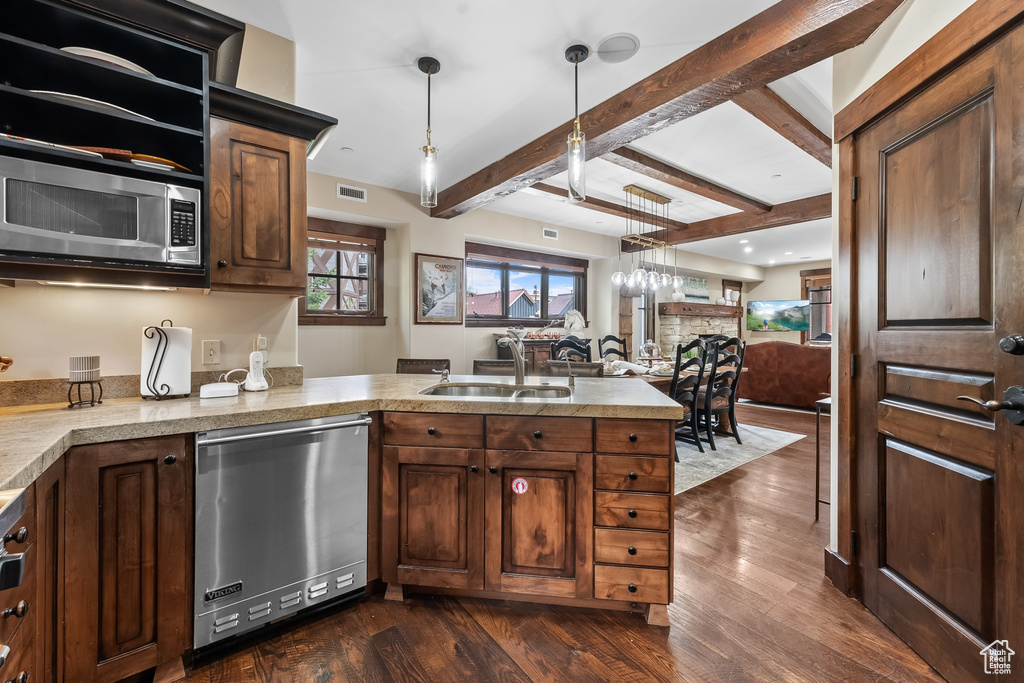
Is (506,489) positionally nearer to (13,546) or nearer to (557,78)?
(13,546)

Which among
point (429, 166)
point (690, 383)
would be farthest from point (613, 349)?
point (429, 166)

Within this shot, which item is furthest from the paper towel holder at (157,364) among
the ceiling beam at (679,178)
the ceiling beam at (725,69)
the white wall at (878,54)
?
the ceiling beam at (679,178)

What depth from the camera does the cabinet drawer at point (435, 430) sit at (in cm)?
178

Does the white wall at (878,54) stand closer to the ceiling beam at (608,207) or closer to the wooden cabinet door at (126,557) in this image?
the ceiling beam at (608,207)

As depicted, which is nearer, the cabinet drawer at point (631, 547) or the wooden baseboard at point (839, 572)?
the cabinet drawer at point (631, 547)

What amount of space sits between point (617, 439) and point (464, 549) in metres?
0.79

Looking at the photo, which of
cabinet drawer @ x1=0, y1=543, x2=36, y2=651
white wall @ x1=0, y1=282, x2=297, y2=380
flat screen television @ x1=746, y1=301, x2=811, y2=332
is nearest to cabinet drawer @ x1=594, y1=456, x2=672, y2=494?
cabinet drawer @ x1=0, y1=543, x2=36, y2=651

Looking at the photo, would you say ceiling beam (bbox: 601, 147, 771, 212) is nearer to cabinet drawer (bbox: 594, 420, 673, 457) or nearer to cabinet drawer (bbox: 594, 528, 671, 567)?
cabinet drawer (bbox: 594, 420, 673, 457)

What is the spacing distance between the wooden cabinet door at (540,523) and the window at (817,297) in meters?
10.1

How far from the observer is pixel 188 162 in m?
1.83

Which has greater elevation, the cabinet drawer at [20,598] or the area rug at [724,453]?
the cabinet drawer at [20,598]

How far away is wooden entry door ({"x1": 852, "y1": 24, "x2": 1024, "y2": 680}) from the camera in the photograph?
1214mm

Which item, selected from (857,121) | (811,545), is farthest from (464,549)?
(857,121)

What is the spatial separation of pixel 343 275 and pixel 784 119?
14.3 feet
